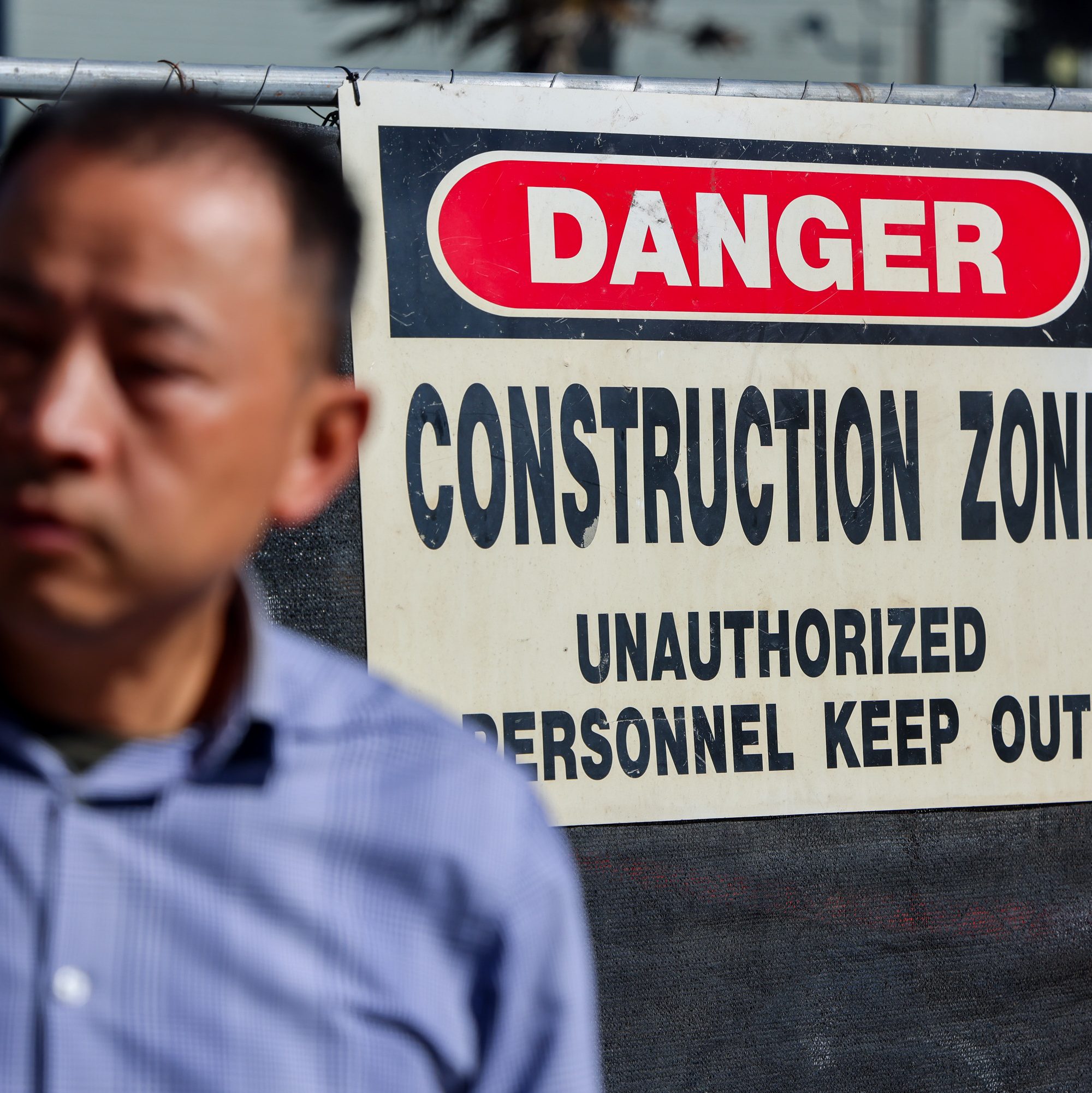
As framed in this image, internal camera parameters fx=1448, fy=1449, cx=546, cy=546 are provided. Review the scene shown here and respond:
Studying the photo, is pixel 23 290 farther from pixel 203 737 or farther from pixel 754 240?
pixel 754 240

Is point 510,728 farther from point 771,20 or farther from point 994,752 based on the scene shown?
point 771,20

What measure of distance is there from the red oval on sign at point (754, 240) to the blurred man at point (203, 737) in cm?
146

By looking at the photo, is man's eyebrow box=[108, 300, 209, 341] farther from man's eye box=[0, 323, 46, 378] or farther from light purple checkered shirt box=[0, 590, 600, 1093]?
light purple checkered shirt box=[0, 590, 600, 1093]

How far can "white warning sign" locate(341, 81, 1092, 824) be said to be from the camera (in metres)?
2.80

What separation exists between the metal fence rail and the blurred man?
146cm

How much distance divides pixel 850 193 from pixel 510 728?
4.29 feet

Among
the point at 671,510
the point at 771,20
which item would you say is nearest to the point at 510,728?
the point at 671,510

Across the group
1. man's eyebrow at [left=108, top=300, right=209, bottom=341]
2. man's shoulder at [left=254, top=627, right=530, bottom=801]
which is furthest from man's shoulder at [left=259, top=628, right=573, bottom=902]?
man's eyebrow at [left=108, top=300, right=209, bottom=341]

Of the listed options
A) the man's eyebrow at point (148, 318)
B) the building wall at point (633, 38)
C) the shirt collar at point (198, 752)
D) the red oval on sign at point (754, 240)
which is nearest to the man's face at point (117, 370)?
the man's eyebrow at point (148, 318)

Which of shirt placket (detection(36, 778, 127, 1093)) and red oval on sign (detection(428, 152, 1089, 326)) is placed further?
red oval on sign (detection(428, 152, 1089, 326))

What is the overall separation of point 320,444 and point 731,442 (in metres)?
A: 1.65

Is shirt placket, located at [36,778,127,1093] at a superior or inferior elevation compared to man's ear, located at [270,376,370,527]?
inferior

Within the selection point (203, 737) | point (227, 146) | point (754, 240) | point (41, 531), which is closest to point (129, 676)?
point (203, 737)

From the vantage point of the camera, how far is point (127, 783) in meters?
1.22
